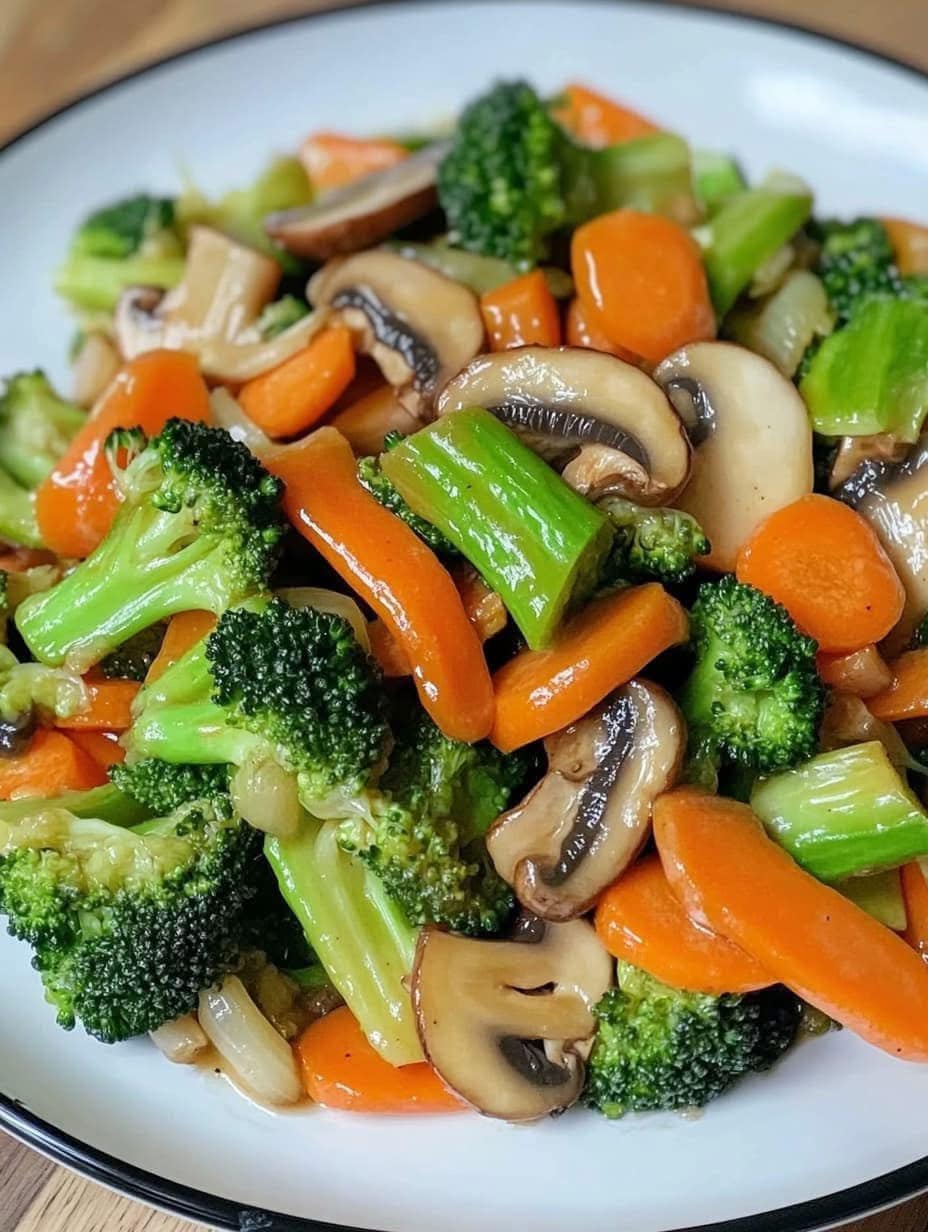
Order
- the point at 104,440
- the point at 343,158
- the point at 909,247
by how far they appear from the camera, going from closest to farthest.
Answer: the point at 104,440
the point at 909,247
the point at 343,158

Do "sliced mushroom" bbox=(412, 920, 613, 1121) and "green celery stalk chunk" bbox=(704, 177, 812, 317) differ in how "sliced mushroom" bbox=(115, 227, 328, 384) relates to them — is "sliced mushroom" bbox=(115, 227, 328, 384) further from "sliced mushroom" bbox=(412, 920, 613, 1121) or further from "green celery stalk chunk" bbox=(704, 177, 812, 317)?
"sliced mushroom" bbox=(412, 920, 613, 1121)

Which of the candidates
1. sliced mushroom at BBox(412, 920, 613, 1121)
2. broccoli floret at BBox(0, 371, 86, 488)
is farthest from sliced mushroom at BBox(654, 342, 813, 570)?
broccoli floret at BBox(0, 371, 86, 488)

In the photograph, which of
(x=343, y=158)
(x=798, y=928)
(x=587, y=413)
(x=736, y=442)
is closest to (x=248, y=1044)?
(x=798, y=928)

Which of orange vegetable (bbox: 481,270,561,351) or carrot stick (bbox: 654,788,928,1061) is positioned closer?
carrot stick (bbox: 654,788,928,1061)

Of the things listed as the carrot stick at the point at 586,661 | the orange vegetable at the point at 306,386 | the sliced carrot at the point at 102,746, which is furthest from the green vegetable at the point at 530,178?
the sliced carrot at the point at 102,746

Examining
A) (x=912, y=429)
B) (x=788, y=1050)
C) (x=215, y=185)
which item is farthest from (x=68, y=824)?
(x=215, y=185)

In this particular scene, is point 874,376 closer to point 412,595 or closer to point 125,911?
point 412,595
